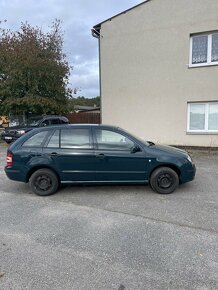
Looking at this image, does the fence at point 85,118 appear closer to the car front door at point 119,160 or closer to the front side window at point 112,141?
the front side window at point 112,141

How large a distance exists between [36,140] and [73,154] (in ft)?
3.02

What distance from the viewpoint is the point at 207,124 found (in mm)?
11984

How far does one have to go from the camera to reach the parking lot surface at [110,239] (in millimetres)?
3020

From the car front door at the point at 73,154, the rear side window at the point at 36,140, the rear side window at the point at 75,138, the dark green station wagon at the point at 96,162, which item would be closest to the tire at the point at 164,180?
the dark green station wagon at the point at 96,162

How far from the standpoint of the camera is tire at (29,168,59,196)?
598 cm

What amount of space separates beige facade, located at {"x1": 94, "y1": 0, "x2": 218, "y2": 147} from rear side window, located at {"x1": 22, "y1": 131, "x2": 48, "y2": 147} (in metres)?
7.70

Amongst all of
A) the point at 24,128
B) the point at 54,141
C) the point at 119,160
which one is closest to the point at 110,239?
the point at 119,160

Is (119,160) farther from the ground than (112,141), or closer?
closer

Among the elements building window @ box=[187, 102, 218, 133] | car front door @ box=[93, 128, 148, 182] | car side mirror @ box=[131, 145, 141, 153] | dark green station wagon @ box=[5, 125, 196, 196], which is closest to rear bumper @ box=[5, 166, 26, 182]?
dark green station wagon @ box=[5, 125, 196, 196]

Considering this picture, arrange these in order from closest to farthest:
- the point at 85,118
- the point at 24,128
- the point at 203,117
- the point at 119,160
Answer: the point at 119,160 → the point at 203,117 → the point at 24,128 → the point at 85,118

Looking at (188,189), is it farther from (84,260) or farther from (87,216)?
(84,260)

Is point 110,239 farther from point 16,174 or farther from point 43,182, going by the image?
point 16,174

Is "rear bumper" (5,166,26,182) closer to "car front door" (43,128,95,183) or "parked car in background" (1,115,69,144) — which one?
"car front door" (43,128,95,183)

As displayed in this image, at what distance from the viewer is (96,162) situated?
5.91m
